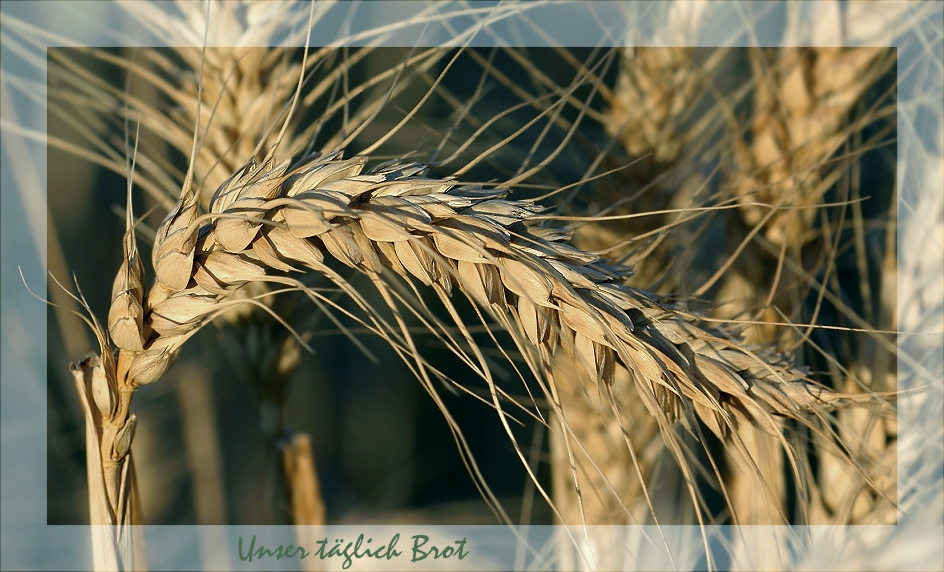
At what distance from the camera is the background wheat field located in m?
0.62

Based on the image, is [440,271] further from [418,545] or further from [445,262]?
[418,545]

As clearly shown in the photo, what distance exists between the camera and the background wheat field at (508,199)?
625 mm

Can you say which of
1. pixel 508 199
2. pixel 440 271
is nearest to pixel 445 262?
pixel 440 271

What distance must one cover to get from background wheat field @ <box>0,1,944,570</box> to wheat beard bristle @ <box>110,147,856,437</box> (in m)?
0.19

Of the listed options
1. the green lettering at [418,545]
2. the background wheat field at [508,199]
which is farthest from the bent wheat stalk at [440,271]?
the green lettering at [418,545]

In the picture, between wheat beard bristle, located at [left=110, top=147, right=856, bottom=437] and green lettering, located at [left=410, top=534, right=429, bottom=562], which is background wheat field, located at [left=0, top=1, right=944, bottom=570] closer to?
green lettering, located at [left=410, top=534, right=429, bottom=562]

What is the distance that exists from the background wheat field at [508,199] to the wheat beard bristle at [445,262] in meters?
0.19

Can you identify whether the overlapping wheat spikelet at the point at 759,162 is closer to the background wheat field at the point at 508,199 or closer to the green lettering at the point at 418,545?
the background wheat field at the point at 508,199

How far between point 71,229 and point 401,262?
22.2 inches

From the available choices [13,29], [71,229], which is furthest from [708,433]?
[13,29]

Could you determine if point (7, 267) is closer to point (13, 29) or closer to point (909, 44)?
point (13, 29)

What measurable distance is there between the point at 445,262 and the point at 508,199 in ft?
1.33

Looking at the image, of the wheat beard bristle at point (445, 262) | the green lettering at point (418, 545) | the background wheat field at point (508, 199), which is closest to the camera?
the wheat beard bristle at point (445, 262)

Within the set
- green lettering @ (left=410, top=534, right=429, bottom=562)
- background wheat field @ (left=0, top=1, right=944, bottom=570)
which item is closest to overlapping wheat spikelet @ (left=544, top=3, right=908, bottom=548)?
background wheat field @ (left=0, top=1, right=944, bottom=570)
